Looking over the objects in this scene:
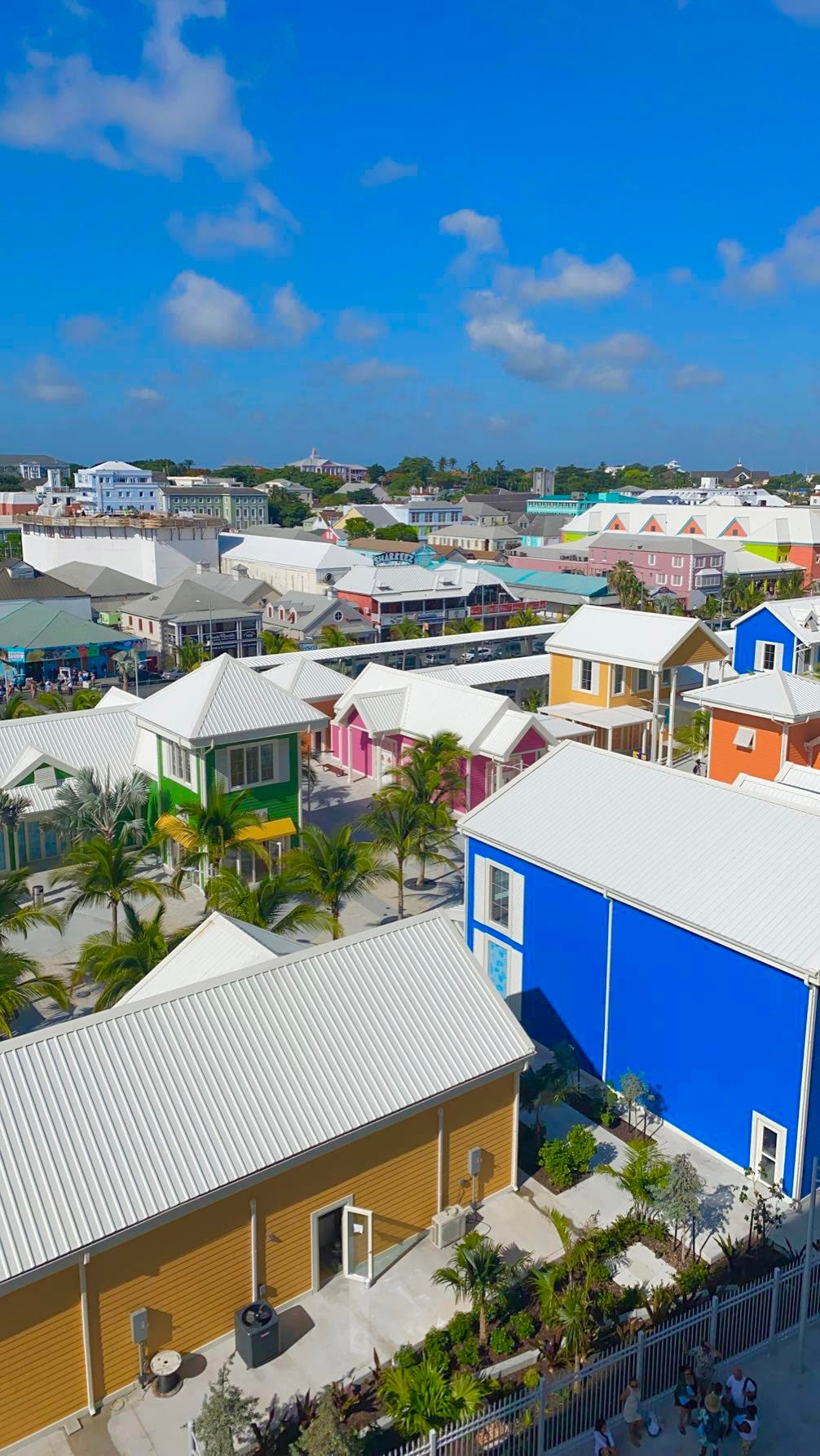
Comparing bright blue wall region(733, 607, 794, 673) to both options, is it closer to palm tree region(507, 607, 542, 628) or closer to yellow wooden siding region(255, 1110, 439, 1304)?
yellow wooden siding region(255, 1110, 439, 1304)

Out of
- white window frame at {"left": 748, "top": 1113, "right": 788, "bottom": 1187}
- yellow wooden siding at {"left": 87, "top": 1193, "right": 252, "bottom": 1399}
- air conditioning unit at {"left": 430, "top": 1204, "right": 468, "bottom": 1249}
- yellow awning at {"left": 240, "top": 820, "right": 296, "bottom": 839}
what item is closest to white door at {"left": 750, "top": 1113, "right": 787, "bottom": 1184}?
white window frame at {"left": 748, "top": 1113, "right": 788, "bottom": 1187}

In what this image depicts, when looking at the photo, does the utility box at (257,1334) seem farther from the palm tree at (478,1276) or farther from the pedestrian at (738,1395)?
the pedestrian at (738,1395)

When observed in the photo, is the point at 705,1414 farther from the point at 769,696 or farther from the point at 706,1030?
the point at 769,696

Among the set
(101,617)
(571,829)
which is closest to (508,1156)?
(571,829)

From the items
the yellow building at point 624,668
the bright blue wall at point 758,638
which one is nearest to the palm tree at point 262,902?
the yellow building at point 624,668

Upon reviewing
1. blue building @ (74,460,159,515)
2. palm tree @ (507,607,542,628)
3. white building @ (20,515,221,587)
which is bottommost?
palm tree @ (507,607,542,628)

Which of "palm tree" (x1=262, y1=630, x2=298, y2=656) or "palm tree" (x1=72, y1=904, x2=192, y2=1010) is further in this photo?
"palm tree" (x1=262, y1=630, x2=298, y2=656)
